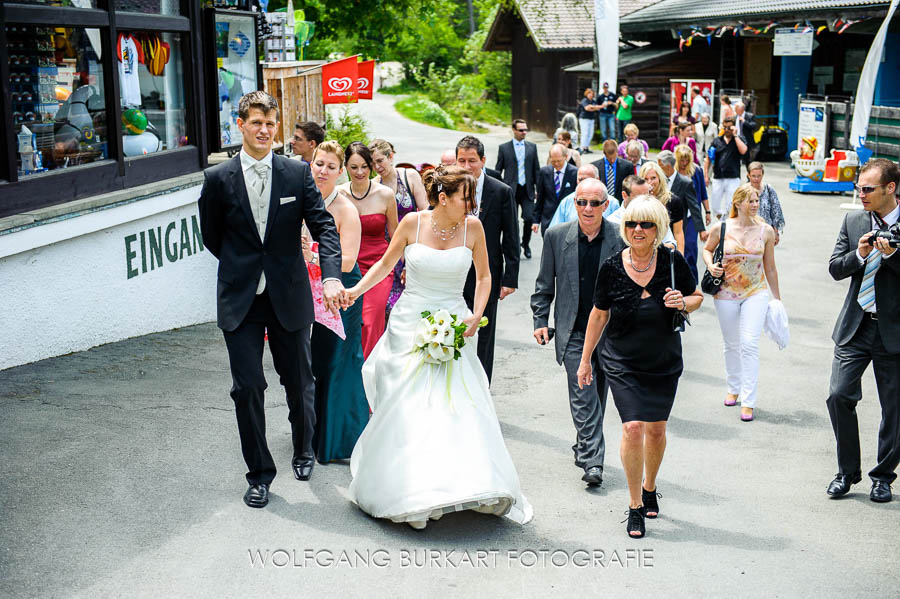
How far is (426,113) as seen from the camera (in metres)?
52.0

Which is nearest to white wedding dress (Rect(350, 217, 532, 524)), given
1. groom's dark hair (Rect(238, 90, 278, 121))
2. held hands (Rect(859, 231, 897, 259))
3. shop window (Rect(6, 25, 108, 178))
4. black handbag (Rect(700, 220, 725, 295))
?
groom's dark hair (Rect(238, 90, 278, 121))

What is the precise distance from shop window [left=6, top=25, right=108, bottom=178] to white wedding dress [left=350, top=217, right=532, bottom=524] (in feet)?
12.2

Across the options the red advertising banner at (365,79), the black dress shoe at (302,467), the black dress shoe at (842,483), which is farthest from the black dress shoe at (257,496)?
the red advertising banner at (365,79)

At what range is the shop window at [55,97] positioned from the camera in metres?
8.13

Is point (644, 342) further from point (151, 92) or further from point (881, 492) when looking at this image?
point (151, 92)

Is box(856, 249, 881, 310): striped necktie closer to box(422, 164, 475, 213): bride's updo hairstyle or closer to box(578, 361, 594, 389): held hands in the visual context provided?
box(578, 361, 594, 389): held hands

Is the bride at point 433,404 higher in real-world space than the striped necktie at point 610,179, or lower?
lower

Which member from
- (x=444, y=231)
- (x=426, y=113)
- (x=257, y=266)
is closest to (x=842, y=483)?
(x=444, y=231)

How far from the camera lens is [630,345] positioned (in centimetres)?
582

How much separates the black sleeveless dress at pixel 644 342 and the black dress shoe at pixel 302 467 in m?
2.00

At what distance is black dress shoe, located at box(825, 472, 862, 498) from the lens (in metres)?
6.58

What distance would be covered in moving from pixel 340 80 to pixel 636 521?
1094 centimetres

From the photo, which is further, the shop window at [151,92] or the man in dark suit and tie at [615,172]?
the man in dark suit and tie at [615,172]

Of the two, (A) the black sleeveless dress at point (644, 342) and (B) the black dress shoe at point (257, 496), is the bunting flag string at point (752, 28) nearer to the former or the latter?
(A) the black sleeveless dress at point (644, 342)
